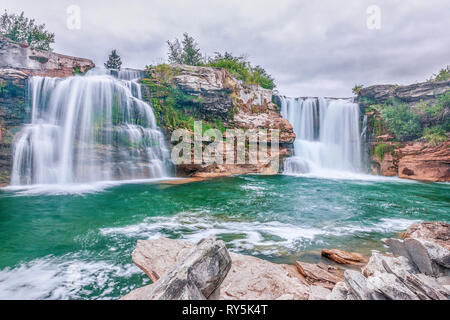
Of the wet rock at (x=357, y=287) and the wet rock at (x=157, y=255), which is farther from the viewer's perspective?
the wet rock at (x=157, y=255)

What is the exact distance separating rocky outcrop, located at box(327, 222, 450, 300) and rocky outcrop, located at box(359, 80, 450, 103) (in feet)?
66.8

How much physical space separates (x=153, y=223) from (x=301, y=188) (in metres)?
8.19

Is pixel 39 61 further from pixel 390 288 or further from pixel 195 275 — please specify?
pixel 390 288

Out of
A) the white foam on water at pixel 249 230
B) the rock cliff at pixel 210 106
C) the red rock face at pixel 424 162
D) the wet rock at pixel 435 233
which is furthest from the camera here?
the rock cliff at pixel 210 106

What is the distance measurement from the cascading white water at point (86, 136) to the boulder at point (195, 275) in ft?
42.1

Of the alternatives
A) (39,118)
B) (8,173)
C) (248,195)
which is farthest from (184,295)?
(39,118)

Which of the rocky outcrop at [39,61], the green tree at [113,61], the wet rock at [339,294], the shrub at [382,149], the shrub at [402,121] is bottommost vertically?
the wet rock at [339,294]

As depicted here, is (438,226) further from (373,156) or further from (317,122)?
(317,122)

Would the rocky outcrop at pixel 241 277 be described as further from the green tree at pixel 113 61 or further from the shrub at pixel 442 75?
the green tree at pixel 113 61

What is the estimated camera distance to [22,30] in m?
22.9

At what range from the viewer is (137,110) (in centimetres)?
1465

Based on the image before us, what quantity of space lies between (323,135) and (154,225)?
18.8 metres

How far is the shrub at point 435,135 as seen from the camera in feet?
48.0

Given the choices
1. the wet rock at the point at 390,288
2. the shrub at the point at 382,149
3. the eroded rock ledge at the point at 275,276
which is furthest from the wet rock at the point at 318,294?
the shrub at the point at 382,149
